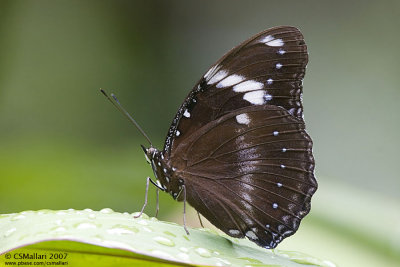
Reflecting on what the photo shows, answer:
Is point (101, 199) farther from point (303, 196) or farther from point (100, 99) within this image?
point (100, 99)

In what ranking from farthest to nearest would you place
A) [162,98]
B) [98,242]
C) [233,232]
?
[162,98] → [233,232] → [98,242]

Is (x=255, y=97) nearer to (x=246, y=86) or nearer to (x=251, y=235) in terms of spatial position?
(x=246, y=86)

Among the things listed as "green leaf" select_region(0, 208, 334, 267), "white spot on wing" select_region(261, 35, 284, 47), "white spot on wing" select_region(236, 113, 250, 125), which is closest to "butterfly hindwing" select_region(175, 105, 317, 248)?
"white spot on wing" select_region(236, 113, 250, 125)

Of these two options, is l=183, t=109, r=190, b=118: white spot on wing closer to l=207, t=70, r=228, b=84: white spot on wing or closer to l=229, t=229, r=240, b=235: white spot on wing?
l=207, t=70, r=228, b=84: white spot on wing

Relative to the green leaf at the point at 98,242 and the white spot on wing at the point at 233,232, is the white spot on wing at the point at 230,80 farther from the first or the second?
the green leaf at the point at 98,242

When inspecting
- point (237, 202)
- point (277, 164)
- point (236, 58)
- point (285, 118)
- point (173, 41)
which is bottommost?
point (237, 202)

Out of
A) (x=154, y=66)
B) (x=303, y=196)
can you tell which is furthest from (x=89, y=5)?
(x=303, y=196)

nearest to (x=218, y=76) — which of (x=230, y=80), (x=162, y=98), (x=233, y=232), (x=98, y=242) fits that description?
(x=230, y=80)
